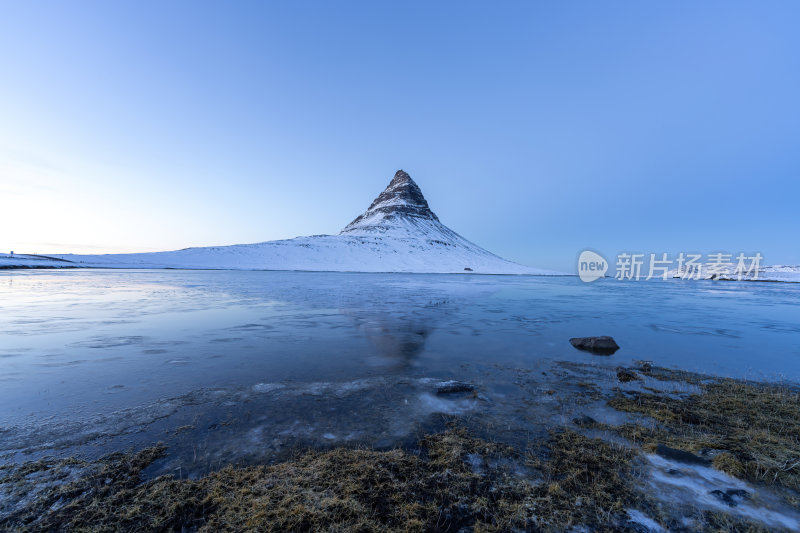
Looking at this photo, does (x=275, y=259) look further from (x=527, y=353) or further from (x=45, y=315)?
(x=527, y=353)

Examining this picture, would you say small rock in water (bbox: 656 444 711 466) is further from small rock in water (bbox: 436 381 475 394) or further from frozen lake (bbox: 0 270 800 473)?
small rock in water (bbox: 436 381 475 394)

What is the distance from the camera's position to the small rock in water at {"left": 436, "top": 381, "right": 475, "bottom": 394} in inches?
293

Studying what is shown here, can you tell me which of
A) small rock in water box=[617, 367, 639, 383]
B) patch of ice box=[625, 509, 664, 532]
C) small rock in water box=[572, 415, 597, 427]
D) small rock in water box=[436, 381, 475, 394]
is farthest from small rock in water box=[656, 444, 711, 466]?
small rock in water box=[617, 367, 639, 383]

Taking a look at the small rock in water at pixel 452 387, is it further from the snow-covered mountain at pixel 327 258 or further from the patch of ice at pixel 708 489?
the snow-covered mountain at pixel 327 258

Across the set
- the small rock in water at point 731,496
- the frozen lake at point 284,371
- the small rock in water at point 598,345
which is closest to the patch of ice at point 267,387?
the frozen lake at point 284,371

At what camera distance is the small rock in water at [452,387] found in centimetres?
745

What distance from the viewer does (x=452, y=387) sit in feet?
25.0

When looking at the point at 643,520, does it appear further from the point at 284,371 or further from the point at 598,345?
the point at 598,345

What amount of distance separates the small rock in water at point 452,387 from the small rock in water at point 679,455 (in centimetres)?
347

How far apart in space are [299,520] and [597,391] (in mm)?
7231

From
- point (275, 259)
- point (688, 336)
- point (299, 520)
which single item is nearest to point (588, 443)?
point (299, 520)

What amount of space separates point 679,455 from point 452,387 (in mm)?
4072

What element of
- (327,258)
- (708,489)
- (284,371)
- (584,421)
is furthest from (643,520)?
(327,258)

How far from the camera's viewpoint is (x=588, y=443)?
200 inches
